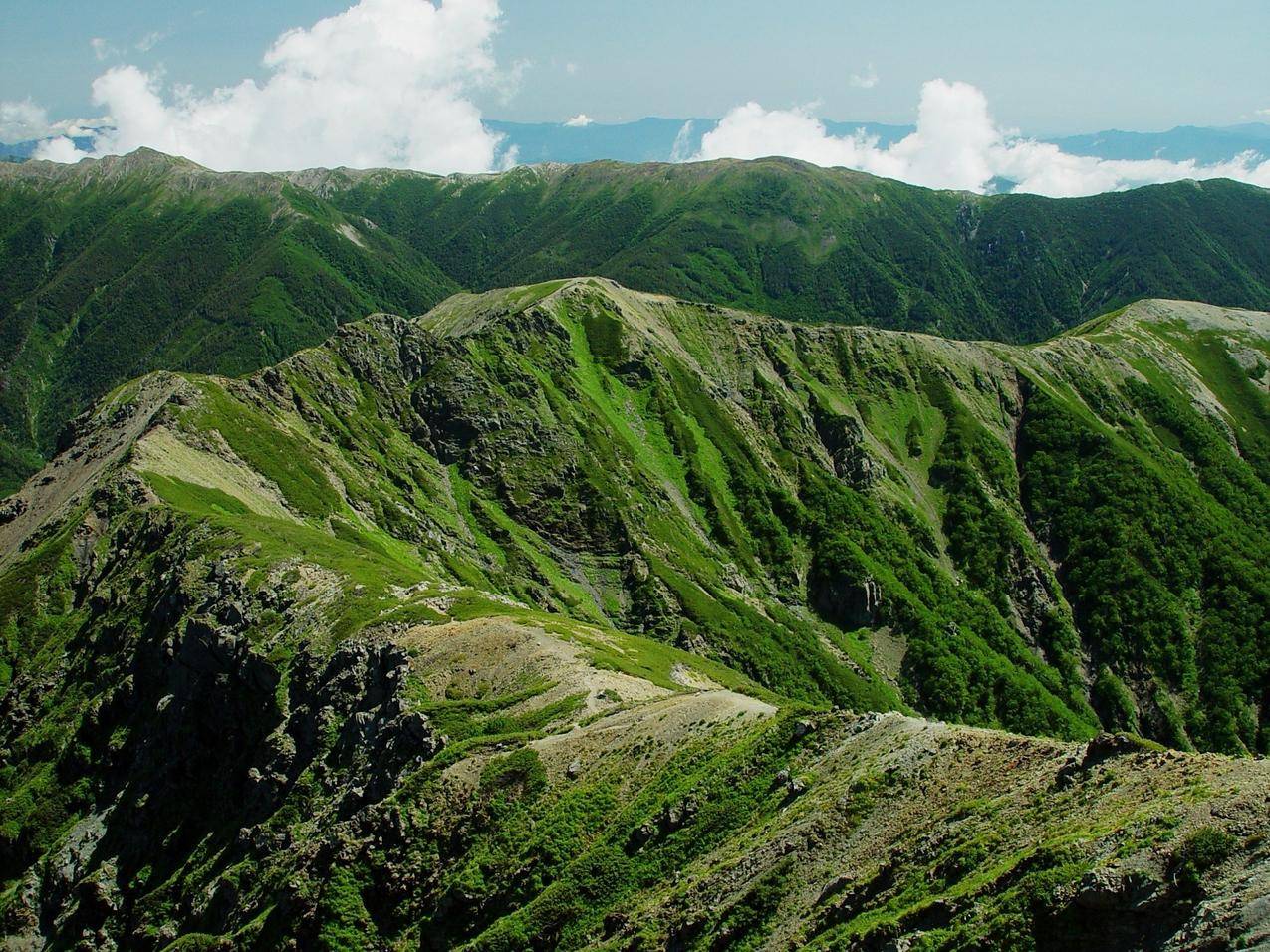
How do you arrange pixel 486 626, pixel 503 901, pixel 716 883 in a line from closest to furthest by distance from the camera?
pixel 716 883
pixel 503 901
pixel 486 626

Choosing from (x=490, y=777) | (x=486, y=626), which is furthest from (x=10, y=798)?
(x=490, y=777)

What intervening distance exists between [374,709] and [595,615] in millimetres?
103269

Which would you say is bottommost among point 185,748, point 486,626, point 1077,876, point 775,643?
point 775,643

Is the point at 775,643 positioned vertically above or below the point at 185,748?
below

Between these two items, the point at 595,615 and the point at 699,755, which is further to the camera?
the point at 595,615

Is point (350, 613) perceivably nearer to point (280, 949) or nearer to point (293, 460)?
point (280, 949)

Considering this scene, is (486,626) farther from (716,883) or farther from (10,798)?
(10,798)

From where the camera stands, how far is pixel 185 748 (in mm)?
89625

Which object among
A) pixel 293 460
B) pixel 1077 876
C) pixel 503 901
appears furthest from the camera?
pixel 293 460

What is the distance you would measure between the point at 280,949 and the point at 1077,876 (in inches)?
1852

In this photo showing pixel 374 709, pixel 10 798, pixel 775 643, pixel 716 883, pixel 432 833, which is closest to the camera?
pixel 716 883

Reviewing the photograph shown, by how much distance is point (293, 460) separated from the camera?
170 m

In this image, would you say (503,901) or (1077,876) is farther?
(503,901)

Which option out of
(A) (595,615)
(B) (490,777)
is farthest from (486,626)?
(A) (595,615)
